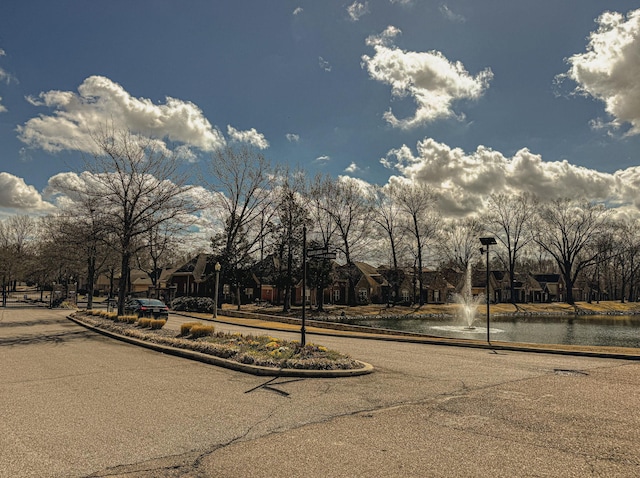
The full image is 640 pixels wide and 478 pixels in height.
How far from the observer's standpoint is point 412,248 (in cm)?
6512

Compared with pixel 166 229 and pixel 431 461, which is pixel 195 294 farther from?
pixel 431 461

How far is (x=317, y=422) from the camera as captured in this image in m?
6.48

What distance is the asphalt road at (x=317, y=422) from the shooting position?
4.86m

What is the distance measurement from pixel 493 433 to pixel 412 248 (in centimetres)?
6032

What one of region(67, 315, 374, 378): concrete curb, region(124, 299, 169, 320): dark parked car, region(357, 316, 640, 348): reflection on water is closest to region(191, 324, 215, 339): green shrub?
region(67, 315, 374, 378): concrete curb

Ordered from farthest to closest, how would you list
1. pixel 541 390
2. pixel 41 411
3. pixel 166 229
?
pixel 166 229
pixel 541 390
pixel 41 411

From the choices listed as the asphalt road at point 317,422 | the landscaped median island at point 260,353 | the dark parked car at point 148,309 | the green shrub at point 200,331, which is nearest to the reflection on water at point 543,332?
the green shrub at point 200,331

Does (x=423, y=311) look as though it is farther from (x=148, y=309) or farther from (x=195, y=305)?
(x=148, y=309)

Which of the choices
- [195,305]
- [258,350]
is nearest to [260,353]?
[258,350]

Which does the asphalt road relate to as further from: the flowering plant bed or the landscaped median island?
the flowering plant bed

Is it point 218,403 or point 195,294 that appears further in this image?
point 195,294

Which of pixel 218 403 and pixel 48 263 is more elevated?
pixel 48 263

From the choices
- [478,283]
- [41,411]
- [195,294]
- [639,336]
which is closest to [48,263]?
[195,294]

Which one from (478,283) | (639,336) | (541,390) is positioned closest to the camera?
(541,390)
